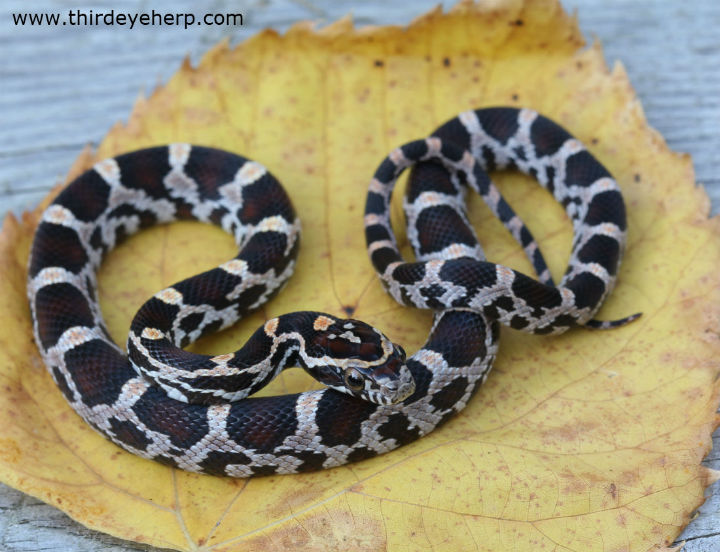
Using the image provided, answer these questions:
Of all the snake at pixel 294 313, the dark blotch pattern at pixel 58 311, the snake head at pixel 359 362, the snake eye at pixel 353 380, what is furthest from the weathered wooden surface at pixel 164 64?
the snake eye at pixel 353 380

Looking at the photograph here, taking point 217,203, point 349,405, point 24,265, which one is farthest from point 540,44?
point 24,265

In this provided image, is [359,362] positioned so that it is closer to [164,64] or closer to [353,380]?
[353,380]

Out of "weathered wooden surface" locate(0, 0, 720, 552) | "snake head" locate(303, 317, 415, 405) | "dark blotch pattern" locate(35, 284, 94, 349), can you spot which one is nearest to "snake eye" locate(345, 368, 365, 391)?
"snake head" locate(303, 317, 415, 405)

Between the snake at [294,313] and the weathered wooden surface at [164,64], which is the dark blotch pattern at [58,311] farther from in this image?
the weathered wooden surface at [164,64]

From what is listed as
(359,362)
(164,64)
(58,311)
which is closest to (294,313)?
(359,362)

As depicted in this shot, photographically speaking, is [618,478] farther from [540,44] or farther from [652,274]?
[540,44]

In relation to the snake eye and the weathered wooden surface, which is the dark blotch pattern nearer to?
the weathered wooden surface

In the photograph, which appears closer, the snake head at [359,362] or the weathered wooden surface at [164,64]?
the snake head at [359,362]
